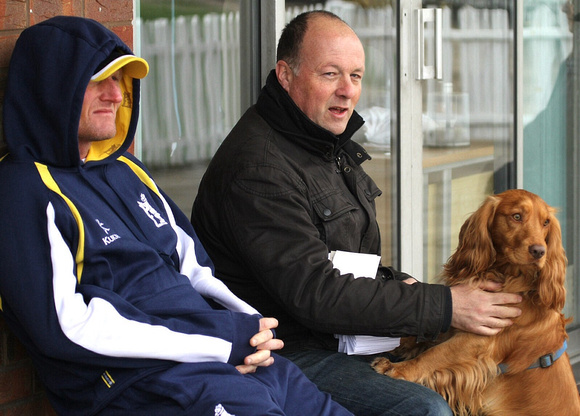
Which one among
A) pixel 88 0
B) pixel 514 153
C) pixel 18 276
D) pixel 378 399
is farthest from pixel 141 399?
pixel 514 153

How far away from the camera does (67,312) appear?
1956mm

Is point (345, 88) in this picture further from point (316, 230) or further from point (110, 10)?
point (110, 10)

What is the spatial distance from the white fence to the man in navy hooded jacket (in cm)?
103

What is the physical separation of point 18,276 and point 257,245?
0.82 m

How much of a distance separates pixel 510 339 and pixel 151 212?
51.1 inches

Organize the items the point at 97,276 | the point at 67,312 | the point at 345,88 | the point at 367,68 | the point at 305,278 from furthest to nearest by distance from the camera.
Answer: the point at 367,68
the point at 345,88
the point at 305,278
the point at 97,276
the point at 67,312

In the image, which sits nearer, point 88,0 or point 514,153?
point 88,0

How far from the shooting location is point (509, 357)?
2.85 meters

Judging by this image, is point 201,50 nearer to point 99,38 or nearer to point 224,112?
point 224,112

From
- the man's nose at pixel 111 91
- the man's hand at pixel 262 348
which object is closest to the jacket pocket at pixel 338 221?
the man's hand at pixel 262 348

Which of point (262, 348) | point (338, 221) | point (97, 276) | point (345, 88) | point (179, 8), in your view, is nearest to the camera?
point (97, 276)

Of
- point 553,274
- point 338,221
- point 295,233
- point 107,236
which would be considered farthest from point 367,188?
point 107,236


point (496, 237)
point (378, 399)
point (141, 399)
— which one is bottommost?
point (378, 399)

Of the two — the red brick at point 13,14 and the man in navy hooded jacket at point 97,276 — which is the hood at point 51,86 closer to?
the man in navy hooded jacket at point 97,276
